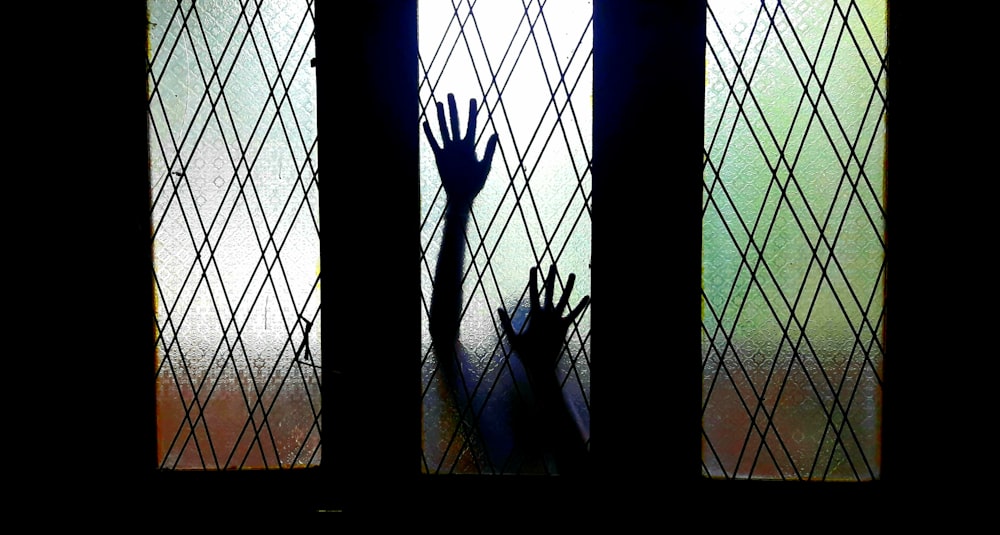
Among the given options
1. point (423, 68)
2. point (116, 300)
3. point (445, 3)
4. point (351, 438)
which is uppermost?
point (445, 3)

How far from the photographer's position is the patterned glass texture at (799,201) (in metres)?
1.18

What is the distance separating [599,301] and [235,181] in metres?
0.90

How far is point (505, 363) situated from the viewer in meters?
1.26

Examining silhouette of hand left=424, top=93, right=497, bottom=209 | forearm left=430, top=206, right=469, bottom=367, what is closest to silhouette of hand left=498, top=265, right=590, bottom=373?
forearm left=430, top=206, right=469, bottom=367

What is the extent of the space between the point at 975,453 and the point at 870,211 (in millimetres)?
598

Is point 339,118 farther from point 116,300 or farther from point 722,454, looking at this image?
point 722,454

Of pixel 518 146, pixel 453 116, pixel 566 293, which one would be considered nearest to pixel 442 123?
pixel 453 116

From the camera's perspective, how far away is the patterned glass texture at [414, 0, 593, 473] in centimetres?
121

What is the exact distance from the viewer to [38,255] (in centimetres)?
122

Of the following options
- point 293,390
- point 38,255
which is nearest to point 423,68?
point 293,390

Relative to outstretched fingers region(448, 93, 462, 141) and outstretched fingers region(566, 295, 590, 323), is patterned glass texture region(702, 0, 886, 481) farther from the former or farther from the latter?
outstretched fingers region(448, 93, 462, 141)

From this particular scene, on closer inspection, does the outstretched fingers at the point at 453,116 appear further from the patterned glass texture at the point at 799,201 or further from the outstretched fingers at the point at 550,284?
the patterned glass texture at the point at 799,201

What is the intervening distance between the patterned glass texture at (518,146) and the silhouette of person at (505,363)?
0.06 feet

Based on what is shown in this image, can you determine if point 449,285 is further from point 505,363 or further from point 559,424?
point 559,424
